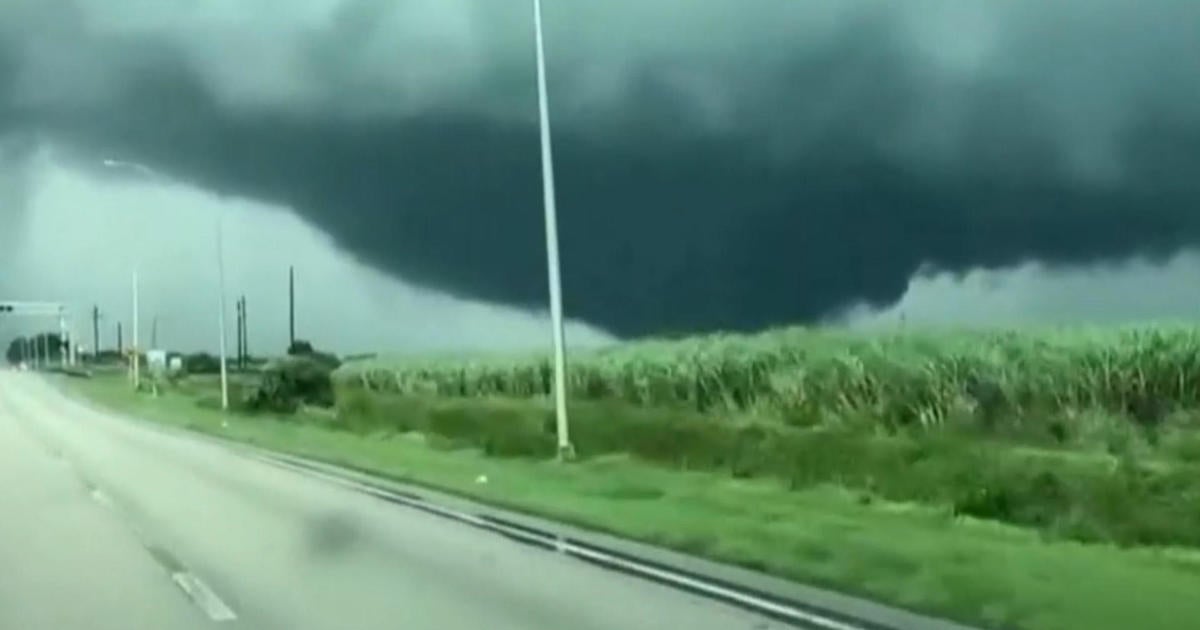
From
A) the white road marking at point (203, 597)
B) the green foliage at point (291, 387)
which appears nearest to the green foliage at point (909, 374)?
the white road marking at point (203, 597)

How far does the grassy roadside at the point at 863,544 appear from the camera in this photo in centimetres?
1589

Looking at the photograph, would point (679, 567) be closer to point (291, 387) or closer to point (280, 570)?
point (280, 570)

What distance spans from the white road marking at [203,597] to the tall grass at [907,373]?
2300 centimetres

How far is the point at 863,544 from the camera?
70.9ft

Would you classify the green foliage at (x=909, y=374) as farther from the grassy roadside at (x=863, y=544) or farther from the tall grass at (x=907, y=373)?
the grassy roadside at (x=863, y=544)

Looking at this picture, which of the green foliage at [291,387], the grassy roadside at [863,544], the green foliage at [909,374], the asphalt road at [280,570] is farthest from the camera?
the green foliage at [291,387]

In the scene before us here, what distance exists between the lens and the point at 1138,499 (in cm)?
2455

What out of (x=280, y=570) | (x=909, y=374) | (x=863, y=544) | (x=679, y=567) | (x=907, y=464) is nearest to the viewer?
(x=679, y=567)

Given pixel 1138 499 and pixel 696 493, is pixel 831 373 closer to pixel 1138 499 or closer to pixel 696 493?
pixel 696 493

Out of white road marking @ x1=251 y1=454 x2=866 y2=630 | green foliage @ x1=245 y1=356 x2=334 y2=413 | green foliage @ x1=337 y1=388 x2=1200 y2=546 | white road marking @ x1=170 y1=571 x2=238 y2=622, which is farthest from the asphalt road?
green foliage @ x1=245 y1=356 x2=334 y2=413

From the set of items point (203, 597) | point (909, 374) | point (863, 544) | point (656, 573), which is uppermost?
point (909, 374)

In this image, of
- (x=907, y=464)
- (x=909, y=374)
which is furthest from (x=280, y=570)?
(x=909, y=374)

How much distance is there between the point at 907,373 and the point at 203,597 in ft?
89.5

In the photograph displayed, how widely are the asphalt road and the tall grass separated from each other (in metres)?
13.2
